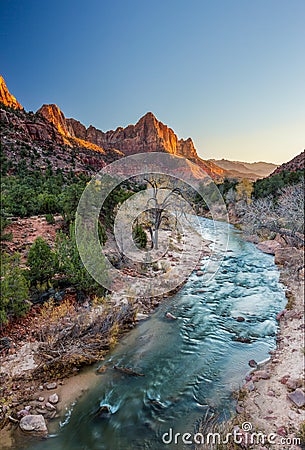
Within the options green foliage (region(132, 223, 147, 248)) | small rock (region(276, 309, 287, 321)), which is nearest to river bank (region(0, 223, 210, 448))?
green foliage (region(132, 223, 147, 248))

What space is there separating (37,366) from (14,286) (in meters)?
2.01

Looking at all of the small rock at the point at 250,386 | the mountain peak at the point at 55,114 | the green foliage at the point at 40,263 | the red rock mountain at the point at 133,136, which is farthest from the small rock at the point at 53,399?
the red rock mountain at the point at 133,136

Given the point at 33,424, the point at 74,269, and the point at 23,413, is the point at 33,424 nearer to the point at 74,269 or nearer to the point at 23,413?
the point at 23,413

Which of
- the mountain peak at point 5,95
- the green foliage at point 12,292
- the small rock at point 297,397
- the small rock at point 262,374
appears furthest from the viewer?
the mountain peak at point 5,95

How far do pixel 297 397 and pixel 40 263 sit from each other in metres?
7.39

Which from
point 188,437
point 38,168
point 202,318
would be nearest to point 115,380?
point 188,437

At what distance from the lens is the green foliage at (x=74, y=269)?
824 centimetres

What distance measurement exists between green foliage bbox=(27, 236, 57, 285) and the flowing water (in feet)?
10.6

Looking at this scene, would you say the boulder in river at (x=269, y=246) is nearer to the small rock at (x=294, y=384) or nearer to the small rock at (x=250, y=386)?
the small rock at (x=294, y=384)

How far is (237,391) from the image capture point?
18.4 feet

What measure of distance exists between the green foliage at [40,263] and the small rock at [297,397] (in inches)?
279

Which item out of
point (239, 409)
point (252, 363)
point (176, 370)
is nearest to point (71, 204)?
point (176, 370)

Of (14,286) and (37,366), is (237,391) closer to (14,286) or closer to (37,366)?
(37,366)

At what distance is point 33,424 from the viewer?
4.60 m
